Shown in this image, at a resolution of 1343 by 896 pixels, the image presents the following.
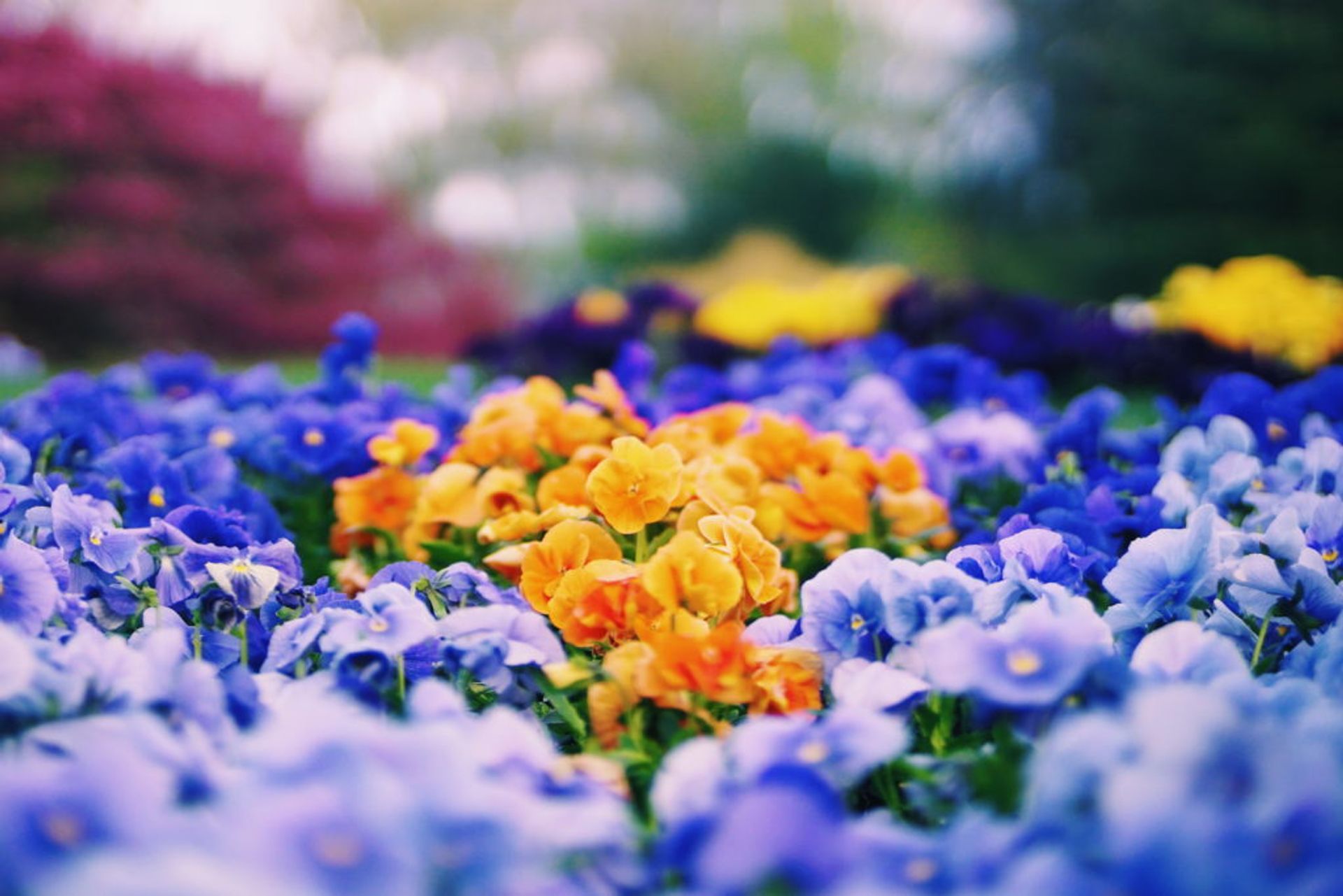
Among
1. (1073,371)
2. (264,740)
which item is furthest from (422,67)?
(264,740)

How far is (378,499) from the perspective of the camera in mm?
1946

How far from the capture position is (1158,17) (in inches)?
407

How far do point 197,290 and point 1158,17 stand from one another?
8979mm

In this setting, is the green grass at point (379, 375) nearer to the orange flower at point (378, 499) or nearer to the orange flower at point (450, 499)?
the orange flower at point (378, 499)

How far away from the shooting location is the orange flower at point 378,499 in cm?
192

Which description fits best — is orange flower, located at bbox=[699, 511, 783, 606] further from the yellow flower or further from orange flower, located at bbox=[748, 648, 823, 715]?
the yellow flower

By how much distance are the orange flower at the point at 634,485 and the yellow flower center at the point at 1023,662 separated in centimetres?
61

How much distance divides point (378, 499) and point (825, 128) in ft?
40.3

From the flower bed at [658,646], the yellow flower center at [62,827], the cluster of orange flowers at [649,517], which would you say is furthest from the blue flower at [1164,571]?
the yellow flower center at [62,827]

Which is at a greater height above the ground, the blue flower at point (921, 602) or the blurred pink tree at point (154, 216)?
the blurred pink tree at point (154, 216)

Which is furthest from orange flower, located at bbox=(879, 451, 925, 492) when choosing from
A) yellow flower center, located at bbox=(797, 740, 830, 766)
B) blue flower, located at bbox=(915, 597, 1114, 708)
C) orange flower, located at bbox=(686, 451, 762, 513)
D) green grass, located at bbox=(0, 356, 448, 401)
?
green grass, located at bbox=(0, 356, 448, 401)

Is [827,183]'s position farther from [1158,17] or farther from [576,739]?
[576,739]

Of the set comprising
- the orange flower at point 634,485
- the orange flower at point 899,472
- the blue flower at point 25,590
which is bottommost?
the blue flower at point 25,590

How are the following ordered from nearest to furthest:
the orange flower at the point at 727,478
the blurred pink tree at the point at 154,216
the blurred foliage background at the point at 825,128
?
1. the orange flower at the point at 727,478
2. the blurred pink tree at the point at 154,216
3. the blurred foliage background at the point at 825,128
